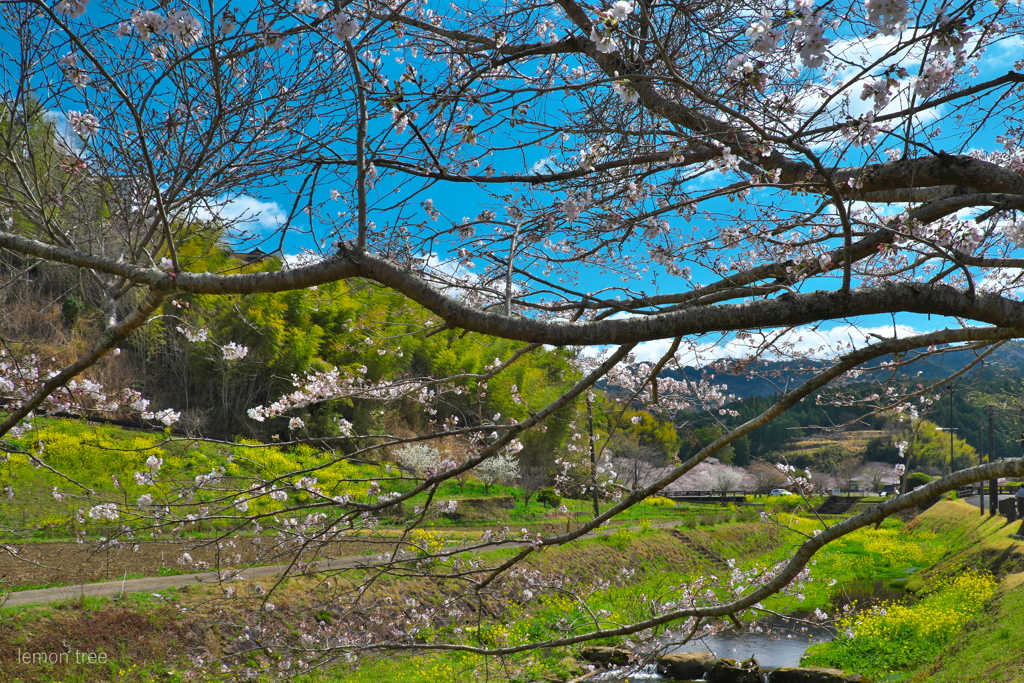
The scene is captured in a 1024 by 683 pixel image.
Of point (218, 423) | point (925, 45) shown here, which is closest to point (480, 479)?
point (218, 423)

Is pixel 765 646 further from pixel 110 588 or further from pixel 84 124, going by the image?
pixel 84 124

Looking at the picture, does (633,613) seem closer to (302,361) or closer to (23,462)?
(23,462)

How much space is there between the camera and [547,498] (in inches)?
805

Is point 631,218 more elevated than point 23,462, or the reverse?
point 631,218

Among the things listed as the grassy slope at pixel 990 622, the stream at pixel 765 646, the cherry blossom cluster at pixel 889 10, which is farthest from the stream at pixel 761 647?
the cherry blossom cluster at pixel 889 10

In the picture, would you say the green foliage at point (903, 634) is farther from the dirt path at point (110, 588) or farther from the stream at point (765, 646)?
the dirt path at point (110, 588)

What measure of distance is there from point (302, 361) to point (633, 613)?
51.4ft

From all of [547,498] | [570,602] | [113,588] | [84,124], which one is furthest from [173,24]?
[547,498]

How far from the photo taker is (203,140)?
274cm

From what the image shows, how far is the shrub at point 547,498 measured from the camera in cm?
2038

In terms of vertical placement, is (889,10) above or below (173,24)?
below

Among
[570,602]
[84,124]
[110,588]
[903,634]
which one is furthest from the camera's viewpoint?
[570,602]

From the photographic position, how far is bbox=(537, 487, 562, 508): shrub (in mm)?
20375

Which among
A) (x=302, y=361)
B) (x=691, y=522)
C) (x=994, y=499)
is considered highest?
(x=302, y=361)
